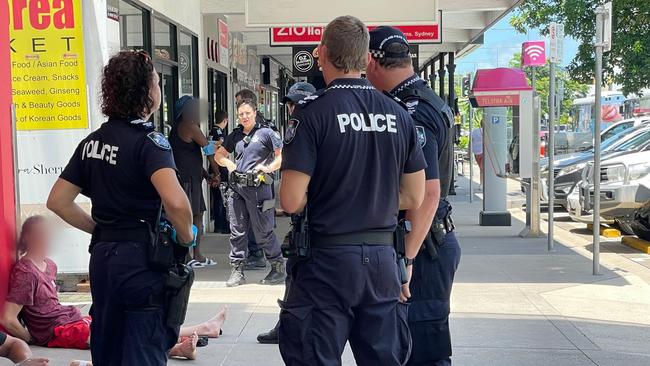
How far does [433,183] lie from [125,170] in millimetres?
1409

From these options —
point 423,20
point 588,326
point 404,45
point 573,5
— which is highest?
point 573,5

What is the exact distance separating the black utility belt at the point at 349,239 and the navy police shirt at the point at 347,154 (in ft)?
0.07

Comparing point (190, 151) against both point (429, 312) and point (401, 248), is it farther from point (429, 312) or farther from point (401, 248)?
point (401, 248)

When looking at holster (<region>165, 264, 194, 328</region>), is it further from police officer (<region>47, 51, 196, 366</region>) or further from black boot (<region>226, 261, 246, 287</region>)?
black boot (<region>226, 261, 246, 287</region>)

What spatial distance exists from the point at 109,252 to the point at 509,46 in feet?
290

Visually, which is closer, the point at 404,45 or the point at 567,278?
the point at 404,45

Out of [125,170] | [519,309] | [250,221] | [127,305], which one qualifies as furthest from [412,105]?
[250,221]

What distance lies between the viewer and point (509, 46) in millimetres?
89312

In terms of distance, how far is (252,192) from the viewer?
9.18 metres

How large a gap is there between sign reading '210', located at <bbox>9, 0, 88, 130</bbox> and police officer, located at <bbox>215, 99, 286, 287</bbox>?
6.37ft

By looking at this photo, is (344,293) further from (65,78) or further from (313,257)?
Answer: (65,78)

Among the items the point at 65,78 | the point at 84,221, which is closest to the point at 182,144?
the point at 65,78

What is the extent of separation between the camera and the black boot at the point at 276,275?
30.5ft

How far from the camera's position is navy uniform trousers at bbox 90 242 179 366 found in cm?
400
